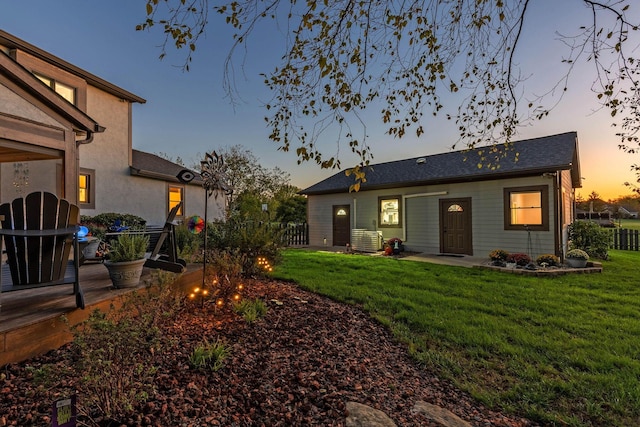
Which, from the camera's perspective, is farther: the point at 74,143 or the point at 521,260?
the point at 521,260

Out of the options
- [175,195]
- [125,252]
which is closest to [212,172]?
[125,252]

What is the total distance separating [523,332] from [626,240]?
12738mm

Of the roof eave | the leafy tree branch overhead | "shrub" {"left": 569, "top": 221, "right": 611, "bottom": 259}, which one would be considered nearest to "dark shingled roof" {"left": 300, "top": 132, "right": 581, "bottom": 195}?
the roof eave

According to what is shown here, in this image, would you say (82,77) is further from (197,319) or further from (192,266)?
(197,319)

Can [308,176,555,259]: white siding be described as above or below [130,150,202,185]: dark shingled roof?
below

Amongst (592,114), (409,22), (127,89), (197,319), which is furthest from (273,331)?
(127,89)

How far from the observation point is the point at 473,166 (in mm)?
10141

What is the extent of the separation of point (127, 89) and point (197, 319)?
11.2 metres

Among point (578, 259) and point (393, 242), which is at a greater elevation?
point (393, 242)

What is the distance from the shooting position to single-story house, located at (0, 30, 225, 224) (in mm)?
4531

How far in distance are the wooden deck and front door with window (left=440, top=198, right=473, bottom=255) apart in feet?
31.5

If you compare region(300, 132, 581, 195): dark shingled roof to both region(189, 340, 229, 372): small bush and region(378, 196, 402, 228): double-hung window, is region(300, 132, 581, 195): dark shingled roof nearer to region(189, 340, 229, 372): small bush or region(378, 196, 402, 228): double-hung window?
region(378, 196, 402, 228): double-hung window

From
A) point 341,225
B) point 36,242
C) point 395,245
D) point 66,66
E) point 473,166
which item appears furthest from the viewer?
point 341,225

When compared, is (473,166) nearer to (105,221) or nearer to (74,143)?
(74,143)
